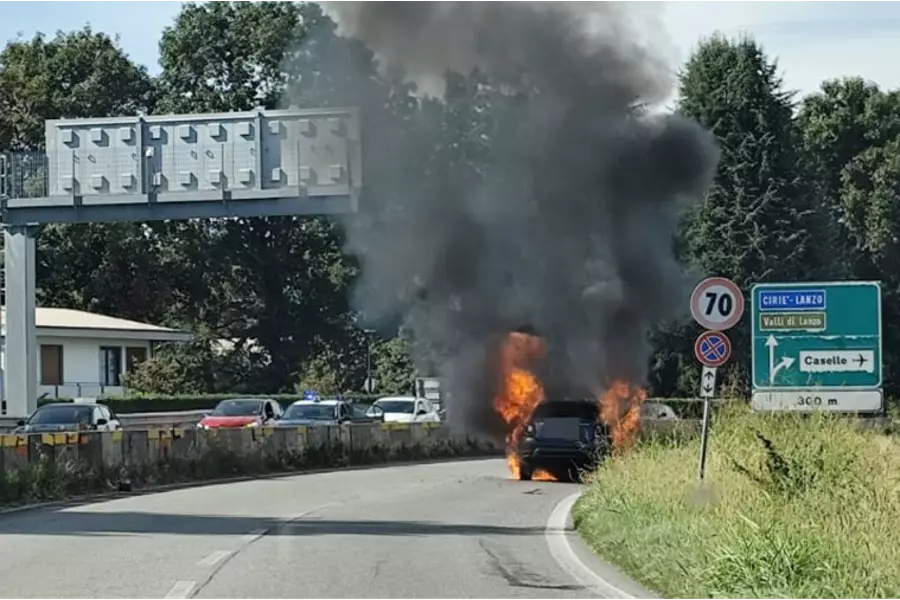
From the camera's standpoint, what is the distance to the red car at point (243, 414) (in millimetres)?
41688

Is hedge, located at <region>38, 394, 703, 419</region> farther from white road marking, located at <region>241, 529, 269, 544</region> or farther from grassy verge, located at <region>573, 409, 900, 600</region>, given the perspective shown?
white road marking, located at <region>241, 529, 269, 544</region>

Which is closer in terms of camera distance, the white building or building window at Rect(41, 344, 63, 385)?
the white building

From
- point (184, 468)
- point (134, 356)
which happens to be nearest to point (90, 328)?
point (134, 356)

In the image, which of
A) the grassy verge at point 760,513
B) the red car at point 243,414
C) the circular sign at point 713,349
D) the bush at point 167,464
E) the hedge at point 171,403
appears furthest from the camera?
the hedge at point 171,403

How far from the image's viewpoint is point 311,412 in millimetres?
39656

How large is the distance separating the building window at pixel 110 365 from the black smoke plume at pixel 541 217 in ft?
75.2

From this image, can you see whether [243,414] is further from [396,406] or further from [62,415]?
[62,415]

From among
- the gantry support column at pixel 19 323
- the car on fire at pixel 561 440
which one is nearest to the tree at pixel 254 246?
the gantry support column at pixel 19 323

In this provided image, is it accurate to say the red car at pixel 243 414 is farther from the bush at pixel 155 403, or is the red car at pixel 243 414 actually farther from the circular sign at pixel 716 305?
the circular sign at pixel 716 305

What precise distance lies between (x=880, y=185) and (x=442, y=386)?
103 ft

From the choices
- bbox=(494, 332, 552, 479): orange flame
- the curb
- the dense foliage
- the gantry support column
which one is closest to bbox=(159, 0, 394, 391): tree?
the dense foliage

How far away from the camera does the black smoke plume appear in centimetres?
3712

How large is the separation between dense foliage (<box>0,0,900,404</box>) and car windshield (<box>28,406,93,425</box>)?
80.7 ft

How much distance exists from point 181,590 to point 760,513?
541 centimetres
